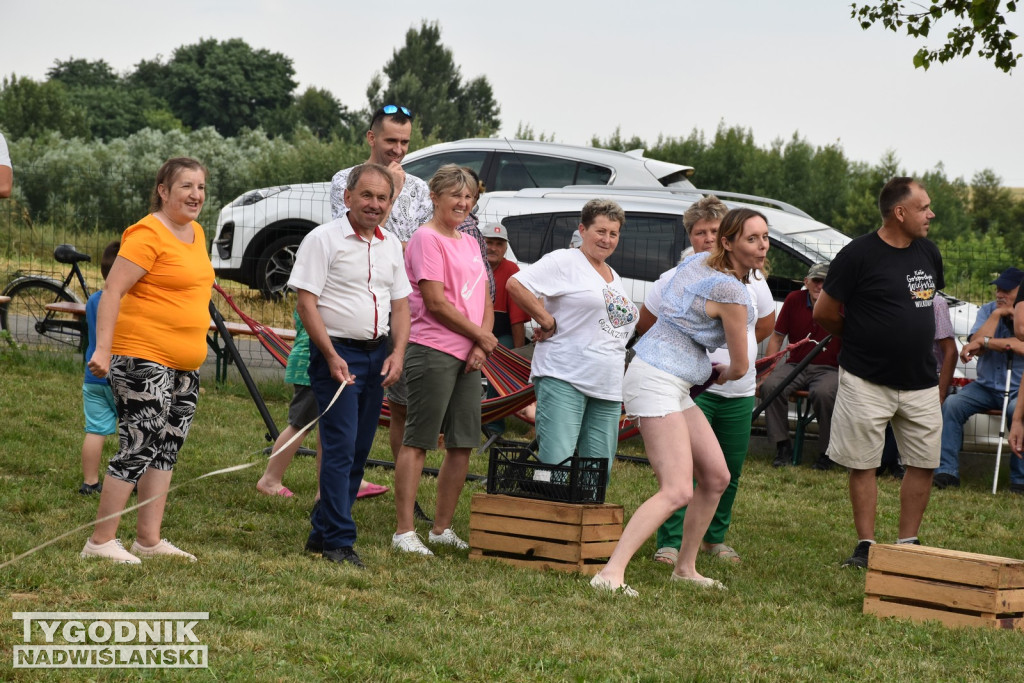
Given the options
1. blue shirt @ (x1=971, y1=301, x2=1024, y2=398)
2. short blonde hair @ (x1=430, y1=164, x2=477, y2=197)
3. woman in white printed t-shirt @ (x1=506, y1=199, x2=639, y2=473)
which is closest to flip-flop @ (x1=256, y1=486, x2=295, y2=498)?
woman in white printed t-shirt @ (x1=506, y1=199, x2=639, y2=473)

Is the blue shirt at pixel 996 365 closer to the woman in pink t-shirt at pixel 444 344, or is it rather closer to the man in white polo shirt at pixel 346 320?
the woman in pink t-shirt at pixel 444 344

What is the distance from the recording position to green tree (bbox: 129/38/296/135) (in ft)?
226

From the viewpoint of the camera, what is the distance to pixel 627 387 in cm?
478

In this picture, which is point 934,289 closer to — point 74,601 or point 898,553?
point 898,553

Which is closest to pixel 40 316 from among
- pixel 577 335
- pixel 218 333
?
pixel 218 333

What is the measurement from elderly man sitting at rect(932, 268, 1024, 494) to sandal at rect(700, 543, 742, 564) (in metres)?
3.30

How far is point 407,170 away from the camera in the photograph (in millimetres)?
11914

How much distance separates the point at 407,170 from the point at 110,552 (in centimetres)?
788

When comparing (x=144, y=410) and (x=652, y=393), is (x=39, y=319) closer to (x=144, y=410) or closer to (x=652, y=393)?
(x=144, y=410)

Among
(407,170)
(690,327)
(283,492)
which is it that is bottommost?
(283,492)

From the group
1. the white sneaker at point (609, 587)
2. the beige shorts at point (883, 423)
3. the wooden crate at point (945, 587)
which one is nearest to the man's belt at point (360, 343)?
the white sneaker at point (609, 587)

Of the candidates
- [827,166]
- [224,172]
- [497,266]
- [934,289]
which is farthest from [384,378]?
[827,166]

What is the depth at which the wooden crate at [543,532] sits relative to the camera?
5.01 meters

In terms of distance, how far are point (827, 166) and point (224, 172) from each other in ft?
59.4
